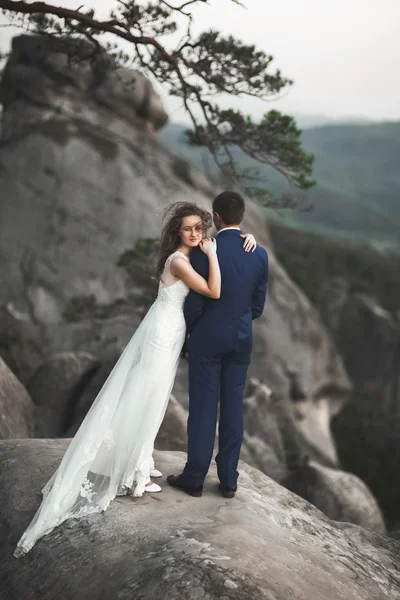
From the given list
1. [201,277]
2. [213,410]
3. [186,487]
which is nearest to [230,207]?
[201,277]

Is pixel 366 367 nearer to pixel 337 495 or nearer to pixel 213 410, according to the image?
pixel 337 495

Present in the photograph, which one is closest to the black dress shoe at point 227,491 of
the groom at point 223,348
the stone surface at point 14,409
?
the groom at point 223,348

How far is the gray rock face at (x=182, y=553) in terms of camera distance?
12.1 ft

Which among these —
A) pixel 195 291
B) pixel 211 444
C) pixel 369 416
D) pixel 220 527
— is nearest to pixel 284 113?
pixel 195 291

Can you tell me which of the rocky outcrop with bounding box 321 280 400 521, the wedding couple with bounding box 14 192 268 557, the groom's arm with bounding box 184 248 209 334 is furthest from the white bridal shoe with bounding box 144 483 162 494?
the rocky outcrop with bounding box 321 280 400 521

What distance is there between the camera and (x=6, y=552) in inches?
175

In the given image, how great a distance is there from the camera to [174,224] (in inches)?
197

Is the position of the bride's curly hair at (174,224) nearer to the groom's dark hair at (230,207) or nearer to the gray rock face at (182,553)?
the groom's dark hair at (230,207)

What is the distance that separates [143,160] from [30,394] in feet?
46.5

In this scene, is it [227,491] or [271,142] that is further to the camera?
[271,142]

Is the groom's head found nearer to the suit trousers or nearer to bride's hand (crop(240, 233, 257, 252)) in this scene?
bride's hand (crop(240, 233, 257, 252))

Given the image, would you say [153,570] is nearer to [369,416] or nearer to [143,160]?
[143,160]

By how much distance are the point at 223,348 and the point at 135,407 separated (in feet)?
2.63

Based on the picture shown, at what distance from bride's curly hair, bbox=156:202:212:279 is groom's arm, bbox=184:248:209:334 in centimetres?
18
